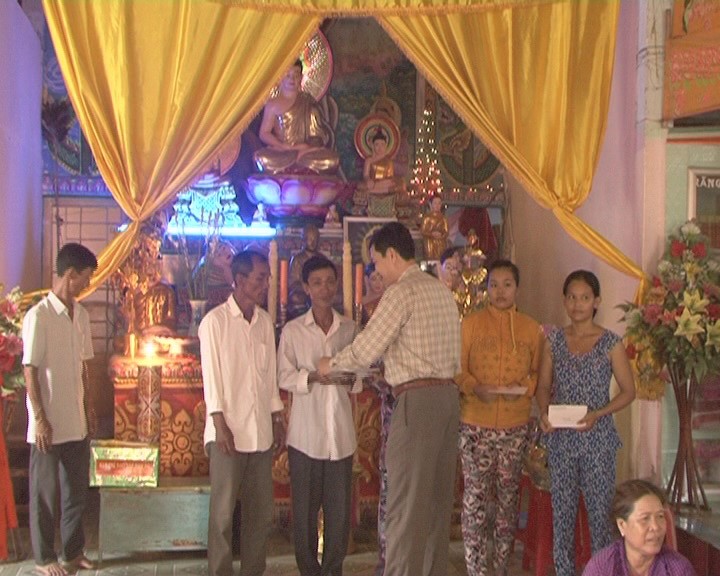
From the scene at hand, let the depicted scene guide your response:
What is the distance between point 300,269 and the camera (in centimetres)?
595

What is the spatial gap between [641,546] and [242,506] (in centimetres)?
207

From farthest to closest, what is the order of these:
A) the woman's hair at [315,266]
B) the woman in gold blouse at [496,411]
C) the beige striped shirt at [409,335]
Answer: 1. the woman's hair at [315,266]
2. the woman in gold blouse at [496,411]
3. the beige striped shirt at [409,335]

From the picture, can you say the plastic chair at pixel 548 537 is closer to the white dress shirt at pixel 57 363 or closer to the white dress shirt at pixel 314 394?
the white dress shirt at pixel 314 394

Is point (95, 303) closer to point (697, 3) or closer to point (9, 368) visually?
point (9, 368)

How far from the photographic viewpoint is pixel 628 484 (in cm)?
298

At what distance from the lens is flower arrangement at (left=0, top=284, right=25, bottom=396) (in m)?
4.52

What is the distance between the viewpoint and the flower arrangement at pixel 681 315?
4145 mm

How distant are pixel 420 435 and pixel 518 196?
3.45 metres

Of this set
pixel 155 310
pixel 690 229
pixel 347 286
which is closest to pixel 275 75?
pixel 347 286

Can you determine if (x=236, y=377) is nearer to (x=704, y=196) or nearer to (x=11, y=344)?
(x=11, y=344)

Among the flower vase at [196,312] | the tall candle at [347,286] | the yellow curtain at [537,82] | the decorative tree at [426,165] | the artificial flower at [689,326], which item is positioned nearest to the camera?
the artificial flower at [689,326]

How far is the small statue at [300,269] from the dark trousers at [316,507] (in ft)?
5.46

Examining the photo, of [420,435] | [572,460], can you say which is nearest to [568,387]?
[572,460]

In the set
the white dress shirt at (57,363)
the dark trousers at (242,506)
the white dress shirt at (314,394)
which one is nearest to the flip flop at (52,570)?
the white dress shirt at (57,363)
